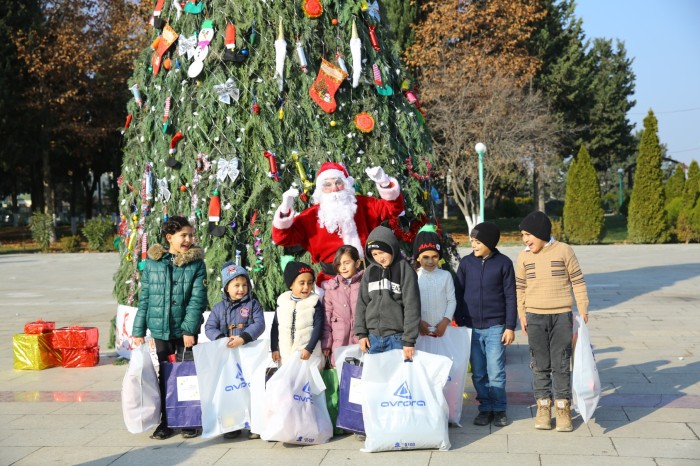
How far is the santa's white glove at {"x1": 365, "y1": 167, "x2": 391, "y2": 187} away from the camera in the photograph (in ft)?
21.3

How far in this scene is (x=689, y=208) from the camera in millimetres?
28547

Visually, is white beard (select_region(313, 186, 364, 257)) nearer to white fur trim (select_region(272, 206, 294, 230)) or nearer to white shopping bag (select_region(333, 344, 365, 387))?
white fur trim (select_region(272, 206, 294, 230))

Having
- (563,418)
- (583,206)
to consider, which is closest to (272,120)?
(563,418)

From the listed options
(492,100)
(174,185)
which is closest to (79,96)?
(492,100)

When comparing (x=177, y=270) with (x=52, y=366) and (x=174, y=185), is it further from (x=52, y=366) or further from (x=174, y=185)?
(x=52, y=366)

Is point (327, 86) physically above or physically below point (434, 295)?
above

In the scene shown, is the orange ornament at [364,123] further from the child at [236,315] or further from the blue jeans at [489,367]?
the blue jeans at [489,367]

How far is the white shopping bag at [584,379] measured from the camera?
17.5ft

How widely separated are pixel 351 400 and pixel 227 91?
3.63m

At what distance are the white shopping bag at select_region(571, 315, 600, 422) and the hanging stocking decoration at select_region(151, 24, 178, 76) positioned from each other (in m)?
5.13

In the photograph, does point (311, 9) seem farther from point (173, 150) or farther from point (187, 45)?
point (173, 150)

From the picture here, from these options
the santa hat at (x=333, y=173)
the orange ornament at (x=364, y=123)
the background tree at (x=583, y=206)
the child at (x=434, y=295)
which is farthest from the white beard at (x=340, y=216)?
the background tree at (x=583, y=206)

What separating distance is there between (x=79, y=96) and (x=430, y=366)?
30.6 meters

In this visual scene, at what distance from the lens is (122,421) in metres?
6.06
